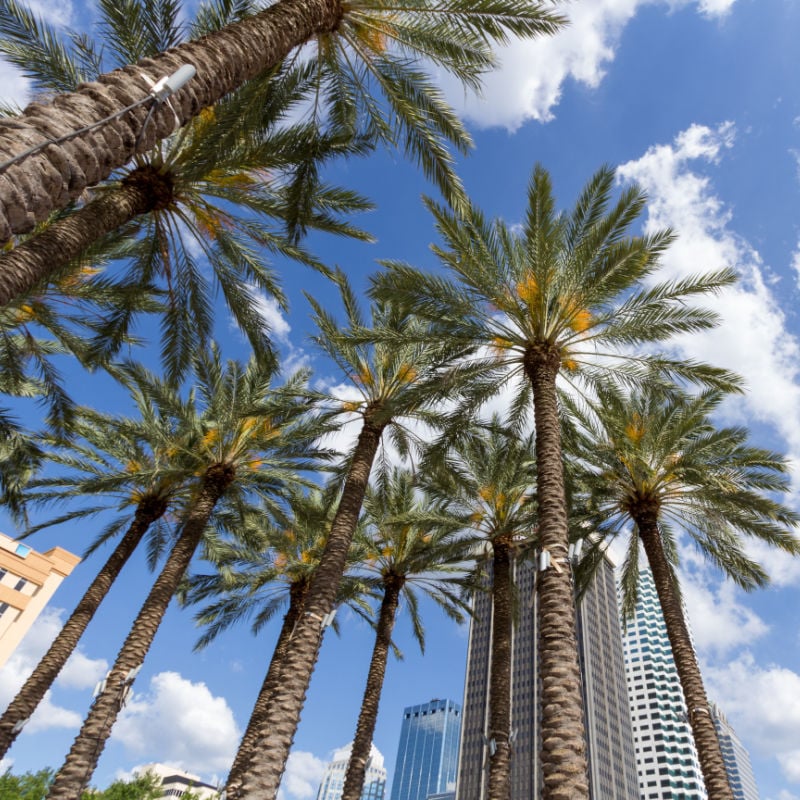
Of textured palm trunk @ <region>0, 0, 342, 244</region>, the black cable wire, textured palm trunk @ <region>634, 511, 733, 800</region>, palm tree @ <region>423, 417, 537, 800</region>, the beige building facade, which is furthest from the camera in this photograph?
the beige building facade

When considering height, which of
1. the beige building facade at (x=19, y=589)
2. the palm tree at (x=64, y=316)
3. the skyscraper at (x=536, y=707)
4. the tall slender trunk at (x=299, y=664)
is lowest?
the tall slender trunk at (x=299, y=664)

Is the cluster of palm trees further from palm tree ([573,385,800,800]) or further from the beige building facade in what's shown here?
the beige building facade

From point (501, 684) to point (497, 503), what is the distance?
496cm

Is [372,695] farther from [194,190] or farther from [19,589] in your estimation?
[19,589]

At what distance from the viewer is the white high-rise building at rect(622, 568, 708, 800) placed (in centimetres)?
13400

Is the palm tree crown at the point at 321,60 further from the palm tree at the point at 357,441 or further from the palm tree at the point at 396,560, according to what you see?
the palm tree at the point at 396,560

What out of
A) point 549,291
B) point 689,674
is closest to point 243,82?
point 549,291

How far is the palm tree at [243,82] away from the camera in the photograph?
15.6 feet

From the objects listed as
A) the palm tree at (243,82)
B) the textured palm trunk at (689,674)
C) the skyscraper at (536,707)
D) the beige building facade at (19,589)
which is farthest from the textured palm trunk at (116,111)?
the skyscraper at (536,707)

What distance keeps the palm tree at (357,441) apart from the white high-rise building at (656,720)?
122 m

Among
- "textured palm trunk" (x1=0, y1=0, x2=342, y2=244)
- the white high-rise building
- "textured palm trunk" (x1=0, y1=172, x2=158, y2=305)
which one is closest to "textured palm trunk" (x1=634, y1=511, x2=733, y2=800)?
"textured palm trunk" (x1=0, y1=0, x2=342, y2=244)

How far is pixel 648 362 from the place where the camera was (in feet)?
40.8

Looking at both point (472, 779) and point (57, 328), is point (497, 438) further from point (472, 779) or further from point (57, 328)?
point (472, 779)

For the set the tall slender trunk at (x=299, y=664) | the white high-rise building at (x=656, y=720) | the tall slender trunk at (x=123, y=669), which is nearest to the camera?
the tall slender trunk at (x=299, y=664)
